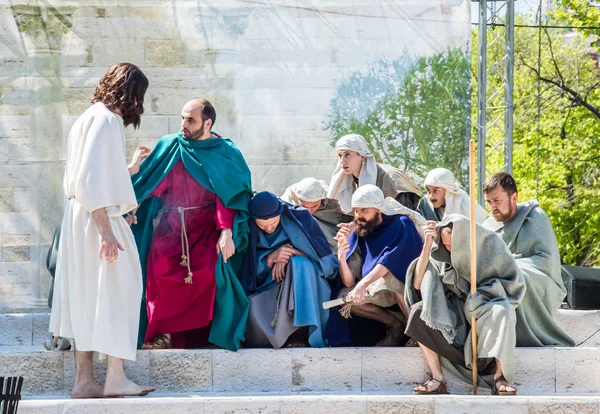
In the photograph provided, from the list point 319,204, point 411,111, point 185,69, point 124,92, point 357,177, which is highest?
point 185,69

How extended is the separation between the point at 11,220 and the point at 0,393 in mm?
7525

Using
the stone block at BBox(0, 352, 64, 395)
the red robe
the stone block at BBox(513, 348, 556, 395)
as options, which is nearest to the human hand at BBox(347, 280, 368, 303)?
the red robe

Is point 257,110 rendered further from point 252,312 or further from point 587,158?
point 587,158

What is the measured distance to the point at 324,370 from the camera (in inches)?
319

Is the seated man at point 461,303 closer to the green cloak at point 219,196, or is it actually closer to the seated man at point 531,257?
the seated man at point 531,257

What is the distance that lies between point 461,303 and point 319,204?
1.83m

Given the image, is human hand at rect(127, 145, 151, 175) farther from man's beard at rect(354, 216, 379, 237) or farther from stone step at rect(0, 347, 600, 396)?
man's beard at rect(354, 216, 379, 237)

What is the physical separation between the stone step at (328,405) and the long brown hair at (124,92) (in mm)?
1791

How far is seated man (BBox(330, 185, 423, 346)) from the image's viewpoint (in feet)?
27.2

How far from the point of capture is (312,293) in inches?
330

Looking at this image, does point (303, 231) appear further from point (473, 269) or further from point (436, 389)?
point (436, 389)

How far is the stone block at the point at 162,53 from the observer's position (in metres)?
13.5

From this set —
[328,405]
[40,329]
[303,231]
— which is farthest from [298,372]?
[40,329]

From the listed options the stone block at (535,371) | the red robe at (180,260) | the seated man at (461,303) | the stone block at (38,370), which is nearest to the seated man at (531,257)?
the stone block at (535,371)
